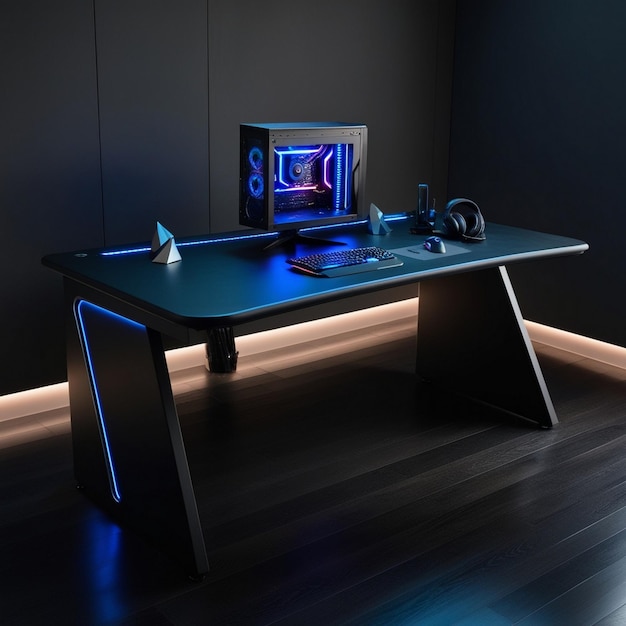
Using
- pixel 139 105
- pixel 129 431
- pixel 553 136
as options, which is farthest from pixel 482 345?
pixel 139 105

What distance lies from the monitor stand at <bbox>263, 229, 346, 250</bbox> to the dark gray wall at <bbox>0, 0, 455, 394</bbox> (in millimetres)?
913

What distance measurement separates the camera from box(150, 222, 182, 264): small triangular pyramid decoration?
291cm

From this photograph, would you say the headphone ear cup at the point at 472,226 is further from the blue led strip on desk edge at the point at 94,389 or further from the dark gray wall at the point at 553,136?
the blue led strip on desk edge at the point at 94,389

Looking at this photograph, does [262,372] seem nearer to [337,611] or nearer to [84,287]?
[84,287]

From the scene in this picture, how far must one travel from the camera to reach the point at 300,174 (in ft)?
10.5

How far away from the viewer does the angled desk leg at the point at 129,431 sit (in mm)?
2482

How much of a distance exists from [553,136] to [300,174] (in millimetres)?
1866

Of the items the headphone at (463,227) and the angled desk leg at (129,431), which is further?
the headphone at (463,227)

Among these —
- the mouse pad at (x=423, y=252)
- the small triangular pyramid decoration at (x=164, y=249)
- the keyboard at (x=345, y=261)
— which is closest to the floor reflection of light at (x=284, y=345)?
the small triangular pyramid decoration at (x=164, y=249)

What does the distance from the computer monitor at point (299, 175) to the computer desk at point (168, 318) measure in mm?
121

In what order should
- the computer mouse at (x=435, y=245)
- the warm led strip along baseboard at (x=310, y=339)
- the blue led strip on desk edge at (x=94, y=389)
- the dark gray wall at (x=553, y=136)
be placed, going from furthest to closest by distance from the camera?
the dark gray wall at (x=553, y=136), the warm led strip along baseboard at (x=310, y=339), the computer mouse at (x=435, y=245), the blue led strip on desk edge at (x=94, y=389)

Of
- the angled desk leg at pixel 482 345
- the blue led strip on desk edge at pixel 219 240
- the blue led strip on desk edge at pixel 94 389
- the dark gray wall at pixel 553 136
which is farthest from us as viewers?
the dark gray wall at pixel 553 136

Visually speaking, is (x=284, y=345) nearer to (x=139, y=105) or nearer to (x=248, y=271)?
(x=139, y=105)

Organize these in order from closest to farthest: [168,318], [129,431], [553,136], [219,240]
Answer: [168,318]
[129,431]
[219,240]
[553,136]
